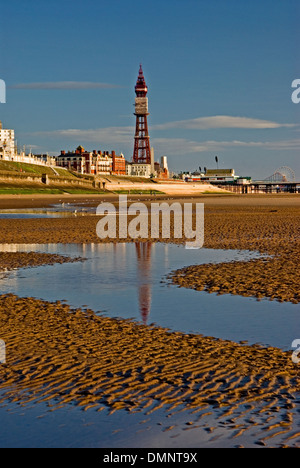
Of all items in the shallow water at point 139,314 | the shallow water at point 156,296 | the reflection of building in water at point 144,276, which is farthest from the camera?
the reflection of building in water at point 144,276

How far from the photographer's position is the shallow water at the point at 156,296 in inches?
437

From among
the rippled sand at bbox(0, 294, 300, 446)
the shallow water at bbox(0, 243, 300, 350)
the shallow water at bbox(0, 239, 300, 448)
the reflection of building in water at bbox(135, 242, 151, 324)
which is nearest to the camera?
the shallow water at bbox(0, 239, 300, 448)

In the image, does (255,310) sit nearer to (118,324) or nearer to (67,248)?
(118,324)

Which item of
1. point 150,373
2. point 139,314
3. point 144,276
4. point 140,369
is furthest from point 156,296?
point 150,373

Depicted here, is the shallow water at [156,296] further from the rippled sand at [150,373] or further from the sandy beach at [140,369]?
the rippled sand at [150,373]

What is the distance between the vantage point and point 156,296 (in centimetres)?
1437

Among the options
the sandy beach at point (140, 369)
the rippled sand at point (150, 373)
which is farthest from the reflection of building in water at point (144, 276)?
the rippled sand at point (150, 373)

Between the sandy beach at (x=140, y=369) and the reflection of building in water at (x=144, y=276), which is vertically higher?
the reflection of building in water at (x=144, y=276)

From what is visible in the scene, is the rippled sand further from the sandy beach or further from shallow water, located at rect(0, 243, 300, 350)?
shallow water, located at rect(0, 243, 300, 350)

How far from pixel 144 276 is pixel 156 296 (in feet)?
10.4

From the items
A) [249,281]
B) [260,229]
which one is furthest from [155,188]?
[249,281]

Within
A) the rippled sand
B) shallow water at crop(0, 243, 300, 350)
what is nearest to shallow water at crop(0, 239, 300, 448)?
shallow water at crop(0, 243, 300, 350)

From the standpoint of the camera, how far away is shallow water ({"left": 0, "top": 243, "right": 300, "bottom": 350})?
11109 mm
